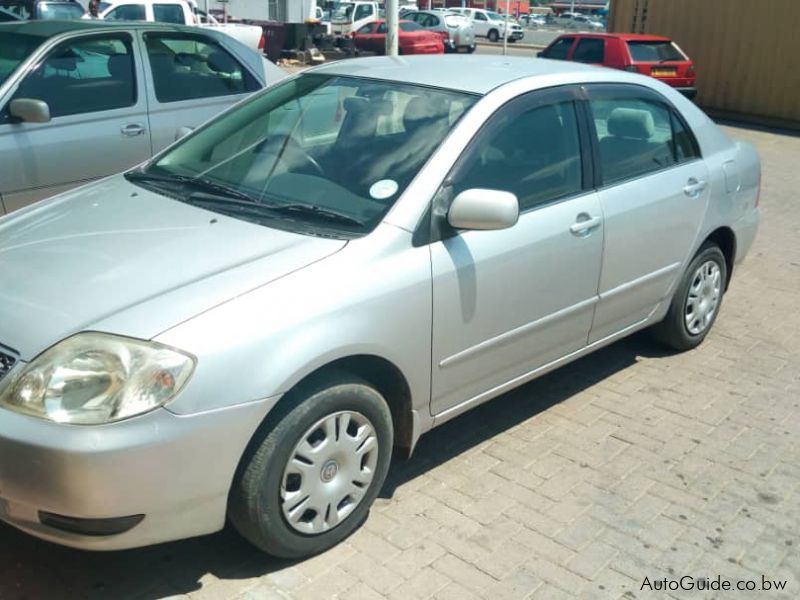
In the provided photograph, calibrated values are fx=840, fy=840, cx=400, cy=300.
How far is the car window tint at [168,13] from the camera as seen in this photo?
691 inches

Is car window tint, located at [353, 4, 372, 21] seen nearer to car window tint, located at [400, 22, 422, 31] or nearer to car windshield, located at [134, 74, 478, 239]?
car window tint, located at [400, 22, 422, 31]

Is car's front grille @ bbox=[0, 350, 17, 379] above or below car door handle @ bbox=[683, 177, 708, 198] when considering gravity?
below

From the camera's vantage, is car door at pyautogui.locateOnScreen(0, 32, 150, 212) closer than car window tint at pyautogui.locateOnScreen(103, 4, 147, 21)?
Yes

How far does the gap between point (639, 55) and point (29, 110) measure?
39.5 ft

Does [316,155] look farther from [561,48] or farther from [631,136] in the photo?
[561,48]

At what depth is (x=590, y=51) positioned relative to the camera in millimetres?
15172

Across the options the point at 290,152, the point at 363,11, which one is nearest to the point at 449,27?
the point at 363,11

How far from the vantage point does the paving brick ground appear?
2932 mm

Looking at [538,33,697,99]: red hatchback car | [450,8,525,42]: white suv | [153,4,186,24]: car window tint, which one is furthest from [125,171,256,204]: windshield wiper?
[450,8,525,42]: white suv

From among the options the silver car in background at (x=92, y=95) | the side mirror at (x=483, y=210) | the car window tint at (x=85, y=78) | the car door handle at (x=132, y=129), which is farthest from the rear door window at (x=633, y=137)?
the car window tint at (x=85, y=78)

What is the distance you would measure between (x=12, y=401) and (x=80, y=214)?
1162 mm

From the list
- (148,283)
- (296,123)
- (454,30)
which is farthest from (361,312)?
(454,30)

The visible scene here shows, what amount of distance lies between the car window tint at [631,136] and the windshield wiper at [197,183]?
5.80 feet

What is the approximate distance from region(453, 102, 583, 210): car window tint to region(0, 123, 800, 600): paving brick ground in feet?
3.86
